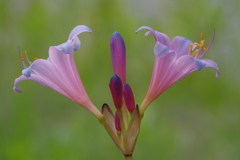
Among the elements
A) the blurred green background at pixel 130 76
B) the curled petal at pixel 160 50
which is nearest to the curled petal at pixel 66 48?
the curled petal at pixel 160 50

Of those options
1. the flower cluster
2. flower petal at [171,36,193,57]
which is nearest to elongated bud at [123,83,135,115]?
the flower cluster

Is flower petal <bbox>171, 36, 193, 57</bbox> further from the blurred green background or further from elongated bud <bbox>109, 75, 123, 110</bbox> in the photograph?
the blurred green background

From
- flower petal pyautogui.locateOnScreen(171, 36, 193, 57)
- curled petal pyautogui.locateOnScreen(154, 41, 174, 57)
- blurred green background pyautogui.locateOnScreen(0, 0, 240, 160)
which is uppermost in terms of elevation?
curled petal pyautogui.locateOnScreen(154, 41, 174, 57)

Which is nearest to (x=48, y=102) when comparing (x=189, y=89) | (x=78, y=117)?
(x=78, y=117)

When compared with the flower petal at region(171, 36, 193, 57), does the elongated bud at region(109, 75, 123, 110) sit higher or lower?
lower

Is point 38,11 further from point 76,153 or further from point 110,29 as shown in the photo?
point 76,153

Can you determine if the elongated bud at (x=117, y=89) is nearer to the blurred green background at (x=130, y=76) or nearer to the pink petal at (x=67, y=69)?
the pink petal at (x=67, y=69)
